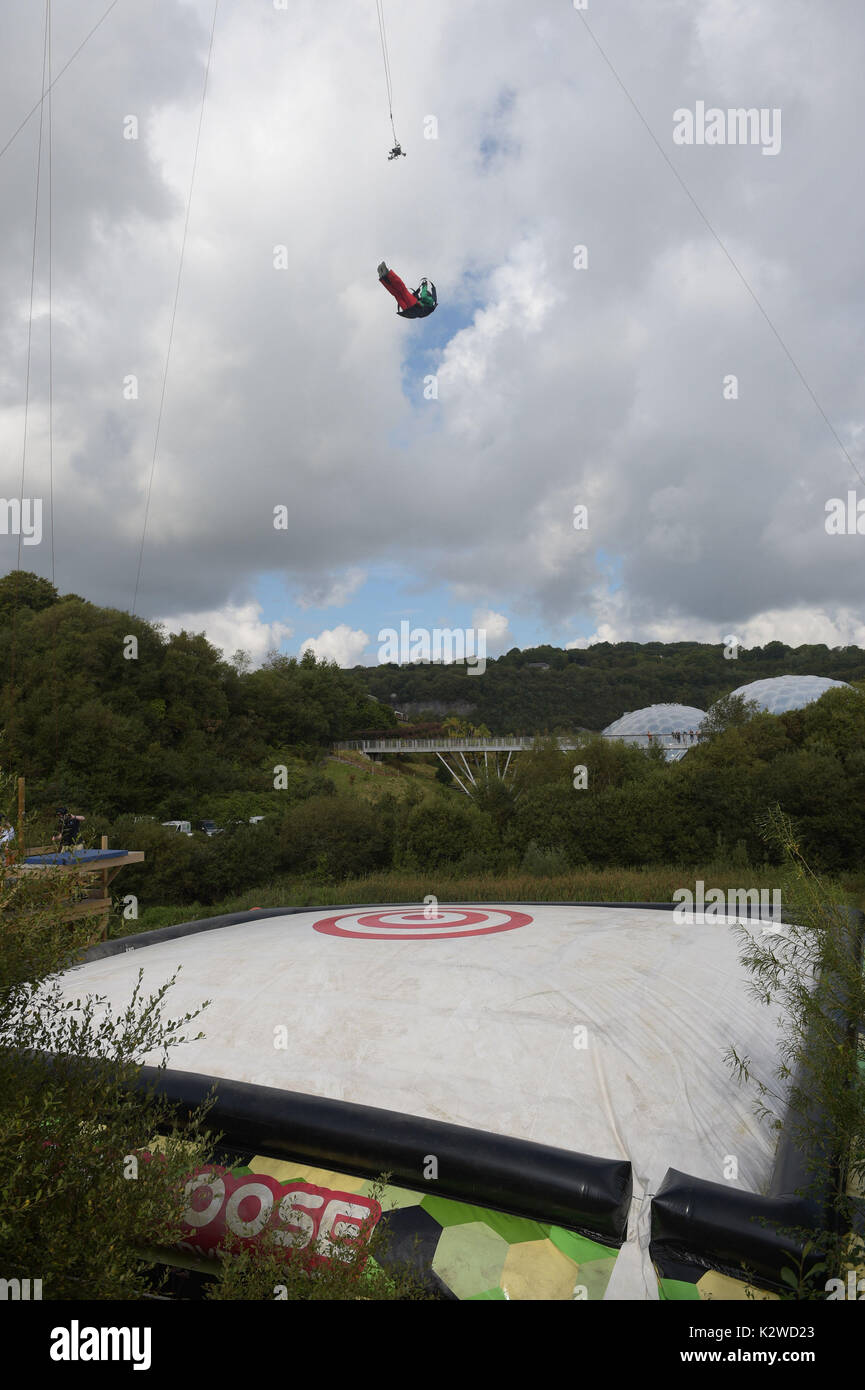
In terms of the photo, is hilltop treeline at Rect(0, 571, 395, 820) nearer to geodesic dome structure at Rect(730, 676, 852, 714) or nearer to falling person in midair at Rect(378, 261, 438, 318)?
falling person in midair at Rect(378, 261, 438, 318)

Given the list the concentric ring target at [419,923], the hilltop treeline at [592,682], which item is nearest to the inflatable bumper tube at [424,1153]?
the concentric ring target at [419,923]

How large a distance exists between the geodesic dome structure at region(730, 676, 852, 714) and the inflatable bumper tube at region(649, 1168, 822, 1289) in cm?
4265

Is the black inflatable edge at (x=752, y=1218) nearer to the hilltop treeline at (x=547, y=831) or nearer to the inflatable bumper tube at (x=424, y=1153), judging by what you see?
the inflatable bumper tube at (x=424, y=1153)

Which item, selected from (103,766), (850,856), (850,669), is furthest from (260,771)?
(850,669)

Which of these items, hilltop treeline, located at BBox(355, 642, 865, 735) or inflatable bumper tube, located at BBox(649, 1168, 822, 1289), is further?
hilltop treeline, located at BBox(355, 642, 865, 735)

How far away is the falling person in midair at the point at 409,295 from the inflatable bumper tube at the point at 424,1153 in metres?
8.58

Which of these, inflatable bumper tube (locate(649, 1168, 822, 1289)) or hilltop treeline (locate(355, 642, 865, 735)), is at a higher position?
hilltop treeline (locate(355, 642, 865, 735))

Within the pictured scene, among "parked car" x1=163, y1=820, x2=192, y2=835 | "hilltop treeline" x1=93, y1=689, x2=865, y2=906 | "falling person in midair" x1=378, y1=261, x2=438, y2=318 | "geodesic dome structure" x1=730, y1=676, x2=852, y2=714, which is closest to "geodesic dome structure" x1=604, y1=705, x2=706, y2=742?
"geodesic dome structure" x1=730, y1=676, x2=852, y2=714

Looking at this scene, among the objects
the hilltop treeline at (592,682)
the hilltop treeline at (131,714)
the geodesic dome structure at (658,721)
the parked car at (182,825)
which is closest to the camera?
the parked car at (182,825)

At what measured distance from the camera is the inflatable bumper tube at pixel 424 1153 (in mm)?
4273

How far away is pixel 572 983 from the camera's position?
265 inches

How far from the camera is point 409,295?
372 inches

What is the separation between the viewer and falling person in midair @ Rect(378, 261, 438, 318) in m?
9.08

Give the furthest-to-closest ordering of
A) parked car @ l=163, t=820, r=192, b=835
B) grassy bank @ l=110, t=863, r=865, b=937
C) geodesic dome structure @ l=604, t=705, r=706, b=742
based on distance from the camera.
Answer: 1. geodesic dome structure @ l=604, t=705, r=706, b=742
2. parked car @ l=163, t=820, r=192, b=835
3. grassy bank @ l=110, t=863, r=865, b=937
